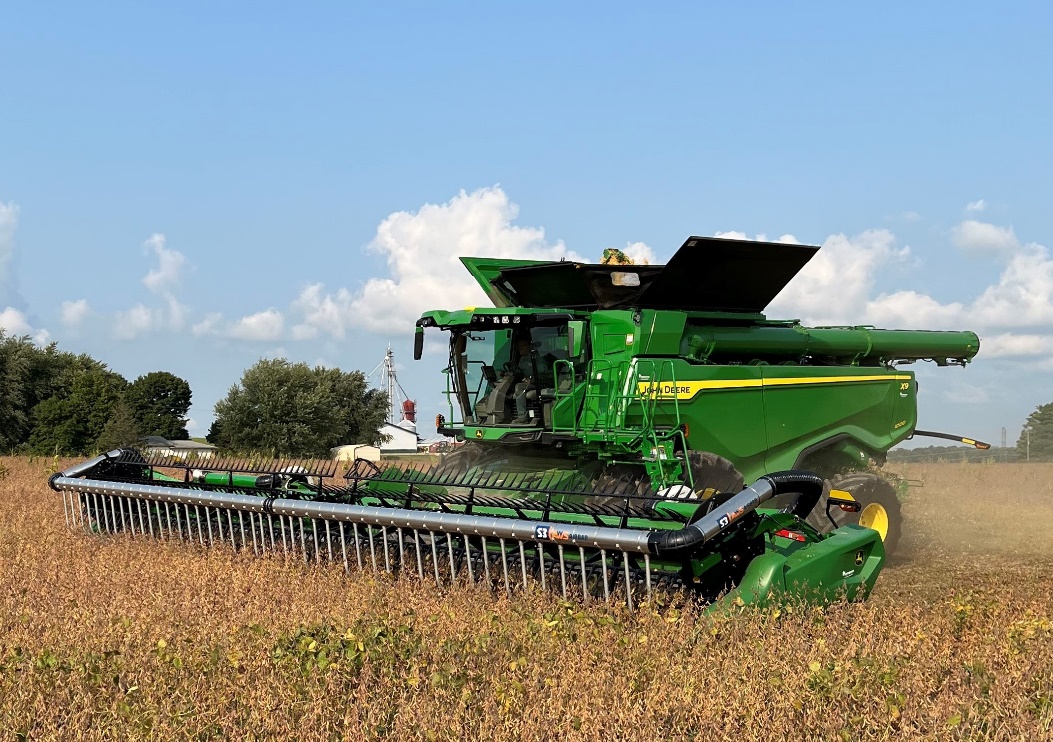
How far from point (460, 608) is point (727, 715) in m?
1.85

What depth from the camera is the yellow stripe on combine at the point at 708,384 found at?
791cm

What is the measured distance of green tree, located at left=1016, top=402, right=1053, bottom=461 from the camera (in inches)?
855

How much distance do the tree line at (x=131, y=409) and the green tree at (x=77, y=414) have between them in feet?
0.14

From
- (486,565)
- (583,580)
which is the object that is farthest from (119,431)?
(583,580)

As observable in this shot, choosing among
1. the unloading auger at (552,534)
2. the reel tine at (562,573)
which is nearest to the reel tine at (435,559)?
the unloading auger at (552,534)

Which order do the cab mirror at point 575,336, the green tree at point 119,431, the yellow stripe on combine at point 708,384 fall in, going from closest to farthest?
the yellow stripe on combine at point 708,384 → the cab mirror at point 575,336 → the green tree at point 119,431

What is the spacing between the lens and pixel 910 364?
34.3ft

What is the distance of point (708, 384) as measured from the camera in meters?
8.20

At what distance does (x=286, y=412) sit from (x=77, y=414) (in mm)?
9029

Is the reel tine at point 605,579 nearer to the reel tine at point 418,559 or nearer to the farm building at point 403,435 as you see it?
the reel tine at point 418,559

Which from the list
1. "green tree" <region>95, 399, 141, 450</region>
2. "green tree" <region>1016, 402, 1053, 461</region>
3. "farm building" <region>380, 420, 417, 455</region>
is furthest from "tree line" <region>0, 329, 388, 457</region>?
"green tree" <region>1016, 402, 1053, 461</region>

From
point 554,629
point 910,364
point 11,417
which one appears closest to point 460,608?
point 554,629

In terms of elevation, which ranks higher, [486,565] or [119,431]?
[119,431]

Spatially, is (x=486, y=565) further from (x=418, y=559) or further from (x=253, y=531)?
(x=253, y=531)
